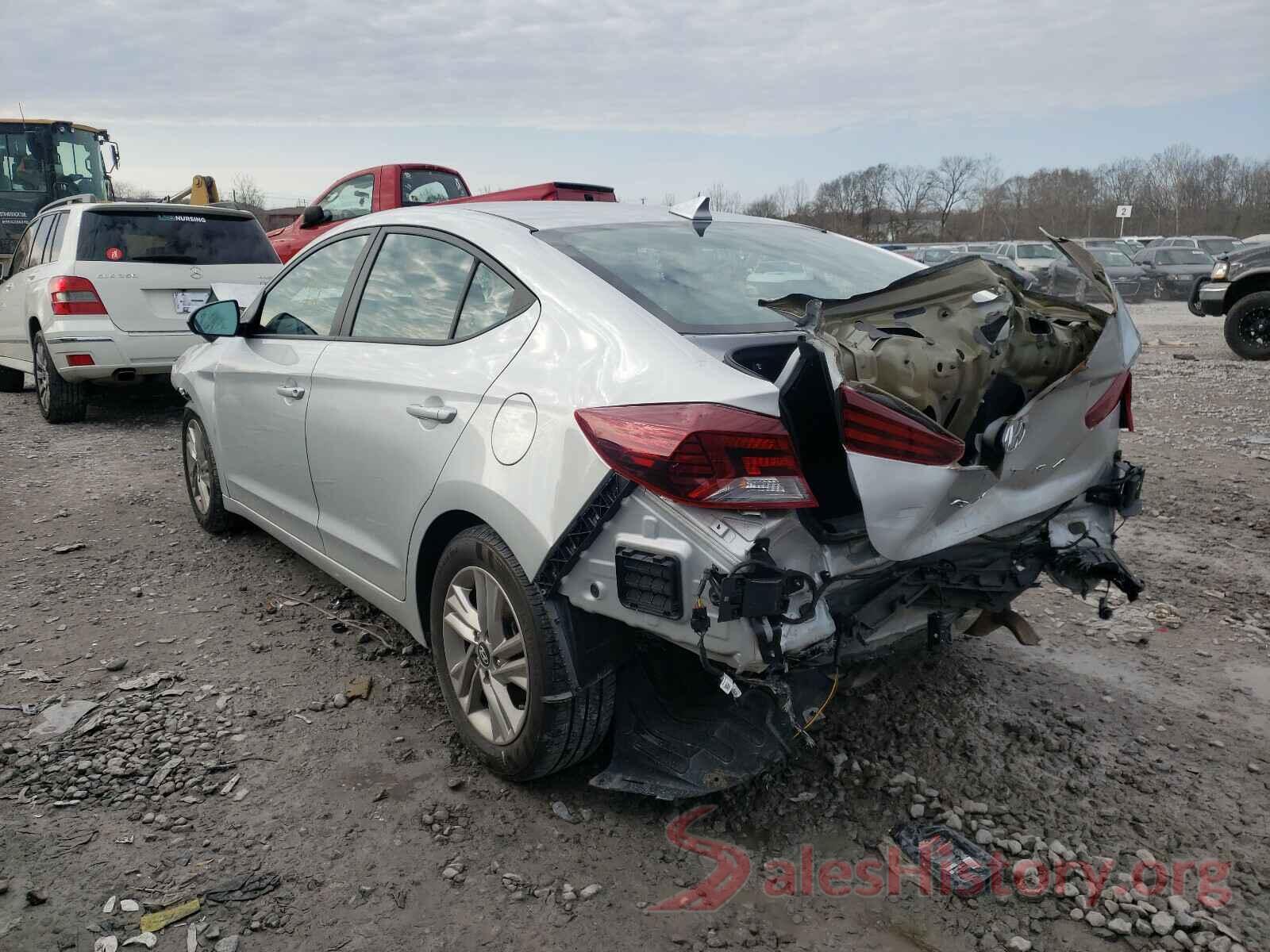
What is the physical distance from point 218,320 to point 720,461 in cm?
292

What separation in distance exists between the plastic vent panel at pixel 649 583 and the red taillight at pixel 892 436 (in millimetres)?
497

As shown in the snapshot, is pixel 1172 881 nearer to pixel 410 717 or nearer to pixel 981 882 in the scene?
pixel 981 882

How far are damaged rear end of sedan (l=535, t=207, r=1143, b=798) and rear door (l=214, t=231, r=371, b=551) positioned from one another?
5.37 ft

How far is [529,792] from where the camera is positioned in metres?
2.85

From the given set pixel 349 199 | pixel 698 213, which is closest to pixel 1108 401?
pixel 698 213

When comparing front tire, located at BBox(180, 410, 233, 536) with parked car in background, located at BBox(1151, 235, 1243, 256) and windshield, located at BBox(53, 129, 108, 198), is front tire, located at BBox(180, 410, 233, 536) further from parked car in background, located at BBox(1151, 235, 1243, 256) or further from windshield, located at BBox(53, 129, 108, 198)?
parked car in background, located at BBox(1151, 235, 1243, 256)

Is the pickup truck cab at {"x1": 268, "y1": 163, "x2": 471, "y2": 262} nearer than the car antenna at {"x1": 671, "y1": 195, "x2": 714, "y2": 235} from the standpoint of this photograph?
No

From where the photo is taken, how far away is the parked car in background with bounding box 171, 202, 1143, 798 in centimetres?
218

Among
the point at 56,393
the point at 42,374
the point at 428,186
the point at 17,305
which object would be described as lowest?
the point at 56,393

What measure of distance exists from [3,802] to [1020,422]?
9.79 feet

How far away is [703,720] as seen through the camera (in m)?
2.71

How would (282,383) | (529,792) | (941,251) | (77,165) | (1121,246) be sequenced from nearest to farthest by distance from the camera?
(529,792), (282,383), (77,165), (941,251), (1121,246)

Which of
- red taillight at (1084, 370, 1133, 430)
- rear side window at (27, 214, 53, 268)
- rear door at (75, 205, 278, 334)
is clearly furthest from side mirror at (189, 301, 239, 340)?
rear side window at (27, 214, 53, 268)

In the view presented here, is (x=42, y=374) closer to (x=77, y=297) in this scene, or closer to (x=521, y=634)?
(x=77, y=297)
